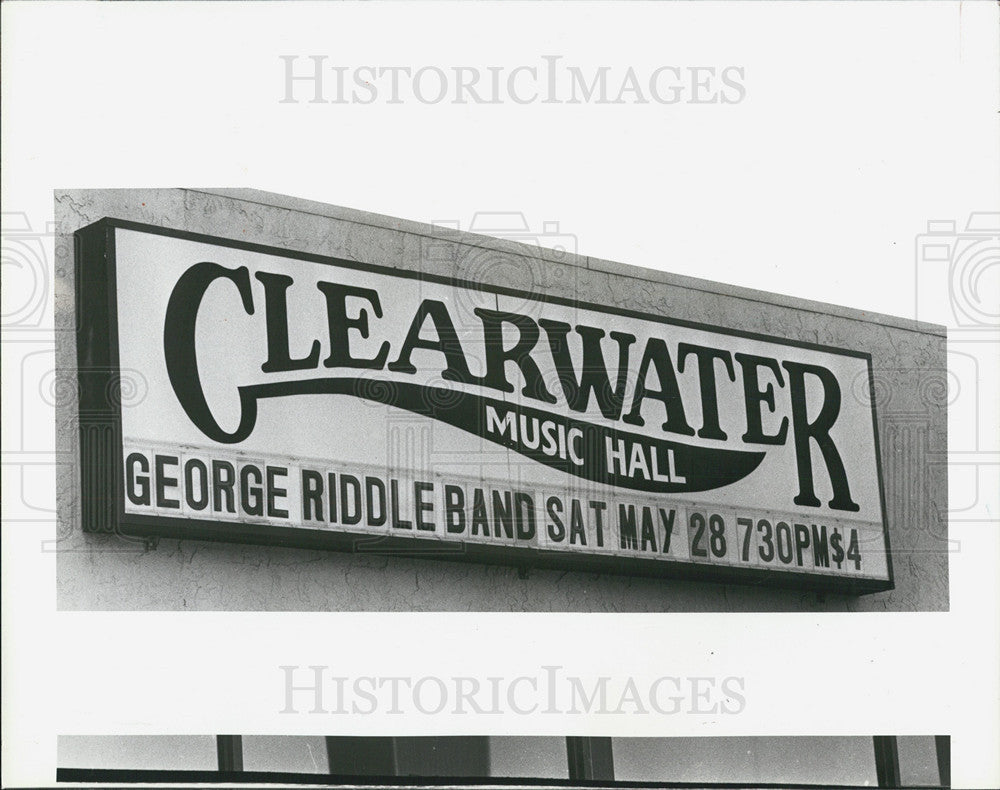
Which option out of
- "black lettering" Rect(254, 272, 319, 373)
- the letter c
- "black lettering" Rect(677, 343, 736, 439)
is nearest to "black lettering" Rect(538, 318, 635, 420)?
"black lettering" Rect(677, 343, 736, 439)

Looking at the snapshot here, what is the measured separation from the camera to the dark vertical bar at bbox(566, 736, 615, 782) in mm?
4262

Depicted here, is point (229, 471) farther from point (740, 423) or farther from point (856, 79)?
point (856, 79)

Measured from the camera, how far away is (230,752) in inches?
159

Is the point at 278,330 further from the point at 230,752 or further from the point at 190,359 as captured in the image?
the point at 230,752

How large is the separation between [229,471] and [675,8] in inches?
85.7

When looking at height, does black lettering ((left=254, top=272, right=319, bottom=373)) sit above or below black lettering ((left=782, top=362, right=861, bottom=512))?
above

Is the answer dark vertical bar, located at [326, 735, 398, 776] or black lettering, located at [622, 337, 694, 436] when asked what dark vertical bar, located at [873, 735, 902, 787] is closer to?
black lettering, located at [622, 337, 694, 436]

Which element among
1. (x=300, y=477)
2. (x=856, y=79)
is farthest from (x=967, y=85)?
(x=300, y=477)

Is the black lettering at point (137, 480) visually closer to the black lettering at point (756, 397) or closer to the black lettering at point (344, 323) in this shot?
the black lettering at point (344, 323)

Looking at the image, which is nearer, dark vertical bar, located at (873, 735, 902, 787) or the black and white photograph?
the black and white photograph

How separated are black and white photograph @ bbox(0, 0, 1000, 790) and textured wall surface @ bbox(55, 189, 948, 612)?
13 millimetres

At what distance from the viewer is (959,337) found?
4555 mm

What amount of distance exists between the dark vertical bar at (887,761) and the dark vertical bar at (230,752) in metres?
2.17

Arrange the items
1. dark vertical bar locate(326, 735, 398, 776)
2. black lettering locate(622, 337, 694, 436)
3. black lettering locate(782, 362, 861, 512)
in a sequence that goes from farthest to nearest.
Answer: black lettering locate(782, 362, 861, 512) → black lettering locate(622, 337, 694, 436) → dark vertical bar locate(326, 735, 398, 776)
